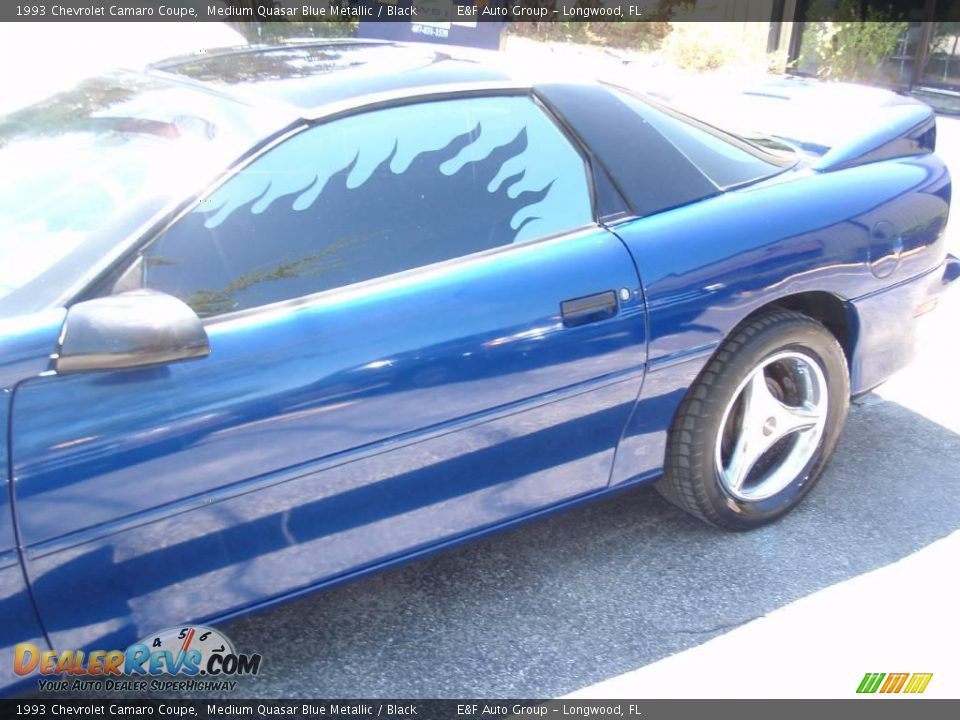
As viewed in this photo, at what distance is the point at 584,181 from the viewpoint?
238 centimetres

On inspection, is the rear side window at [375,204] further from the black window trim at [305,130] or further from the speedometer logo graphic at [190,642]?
the speedometer logo graphic at [190,642]

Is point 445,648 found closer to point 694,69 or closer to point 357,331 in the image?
point 357,331

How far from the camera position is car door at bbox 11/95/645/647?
1.70 metres

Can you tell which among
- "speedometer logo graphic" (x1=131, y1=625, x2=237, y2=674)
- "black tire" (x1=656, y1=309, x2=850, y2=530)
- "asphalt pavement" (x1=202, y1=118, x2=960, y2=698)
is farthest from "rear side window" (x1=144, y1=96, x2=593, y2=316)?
"asphalt pavement" (x1=202, y1=118, x2=960, y2=698)

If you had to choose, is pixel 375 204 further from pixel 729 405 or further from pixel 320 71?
pixel 729 405

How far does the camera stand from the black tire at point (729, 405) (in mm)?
2500

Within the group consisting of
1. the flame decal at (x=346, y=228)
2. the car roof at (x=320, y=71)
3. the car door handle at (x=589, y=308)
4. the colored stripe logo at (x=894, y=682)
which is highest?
the car roof at (x=320, y=71)

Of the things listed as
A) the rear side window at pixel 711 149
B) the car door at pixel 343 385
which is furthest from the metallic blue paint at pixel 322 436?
the rear side window at pixel 711 149

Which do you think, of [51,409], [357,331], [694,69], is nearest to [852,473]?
[357,331]

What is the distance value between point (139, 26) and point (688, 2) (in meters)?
12.0

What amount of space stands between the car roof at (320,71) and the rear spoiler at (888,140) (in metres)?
1.17

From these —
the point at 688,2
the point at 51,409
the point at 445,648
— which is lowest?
the point at 445,648

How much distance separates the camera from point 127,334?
5.40 feet

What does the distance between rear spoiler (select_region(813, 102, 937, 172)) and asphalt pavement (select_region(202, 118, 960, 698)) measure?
60cm
